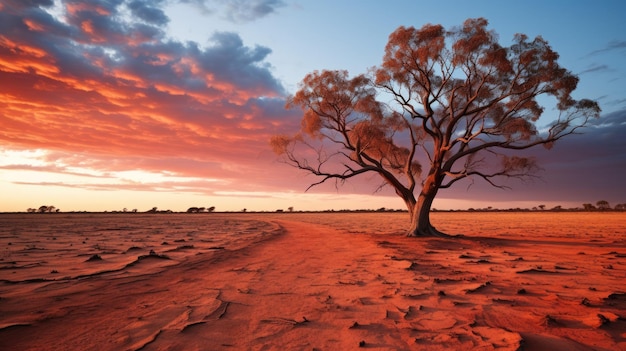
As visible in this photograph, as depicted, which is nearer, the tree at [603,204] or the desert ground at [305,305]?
the desert ground at [305,305]

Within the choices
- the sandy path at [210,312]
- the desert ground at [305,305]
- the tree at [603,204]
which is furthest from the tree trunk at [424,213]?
the tree at [603,204]

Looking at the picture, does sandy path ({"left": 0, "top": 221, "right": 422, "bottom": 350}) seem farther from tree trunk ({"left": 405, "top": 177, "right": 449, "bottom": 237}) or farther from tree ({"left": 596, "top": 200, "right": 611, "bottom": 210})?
tree ({"left": 596, "top": 200, "right": 611, "bottom": 210})

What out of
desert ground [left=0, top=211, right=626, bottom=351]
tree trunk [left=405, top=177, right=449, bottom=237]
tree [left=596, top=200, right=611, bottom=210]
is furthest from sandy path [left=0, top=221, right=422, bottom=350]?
tree [left=596, top=200, right=611, bottom=210]

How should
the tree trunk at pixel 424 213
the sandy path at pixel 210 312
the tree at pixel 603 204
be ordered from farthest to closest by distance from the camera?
the tree at pixel 603 204, the tree trunk at pixel 424 213, the sandy path at pixel 210 312

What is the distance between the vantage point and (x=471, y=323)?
4348 millimetres

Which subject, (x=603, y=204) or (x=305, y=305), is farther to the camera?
(x=603, y=204)

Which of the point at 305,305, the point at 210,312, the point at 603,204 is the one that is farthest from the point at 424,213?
the point at 603,204

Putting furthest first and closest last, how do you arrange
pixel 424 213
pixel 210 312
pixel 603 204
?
pixel 603 204, pixel 424 213, pixel 210 312

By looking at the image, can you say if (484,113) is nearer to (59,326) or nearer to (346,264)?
(346,264)

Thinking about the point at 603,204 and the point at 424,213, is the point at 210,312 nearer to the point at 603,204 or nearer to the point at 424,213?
the point at 424,213

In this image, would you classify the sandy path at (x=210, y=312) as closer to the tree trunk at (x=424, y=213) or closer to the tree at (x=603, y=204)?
the tree trunk at (x=424, y=213)

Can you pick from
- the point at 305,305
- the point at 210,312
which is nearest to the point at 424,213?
the point at 305,305

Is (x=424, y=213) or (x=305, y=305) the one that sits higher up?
(x=424, y=213)

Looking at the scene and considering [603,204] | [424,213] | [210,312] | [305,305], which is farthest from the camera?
[603,204]
